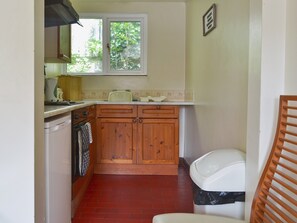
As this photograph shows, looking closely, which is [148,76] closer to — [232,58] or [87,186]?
[87,186]

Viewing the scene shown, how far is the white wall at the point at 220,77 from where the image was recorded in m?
1.83

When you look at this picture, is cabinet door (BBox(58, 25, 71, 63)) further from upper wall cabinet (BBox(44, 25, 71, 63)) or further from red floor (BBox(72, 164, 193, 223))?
red floor (BBox(72, 164, 193, 223))

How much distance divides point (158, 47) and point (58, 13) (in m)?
2.08

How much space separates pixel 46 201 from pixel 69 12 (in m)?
1.61

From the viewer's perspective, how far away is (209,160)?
1.64 meters

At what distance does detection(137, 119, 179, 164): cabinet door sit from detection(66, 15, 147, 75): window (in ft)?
3.47

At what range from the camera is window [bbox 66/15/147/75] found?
13.7 feet

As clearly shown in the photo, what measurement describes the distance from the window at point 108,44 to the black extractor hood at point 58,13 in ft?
4.85

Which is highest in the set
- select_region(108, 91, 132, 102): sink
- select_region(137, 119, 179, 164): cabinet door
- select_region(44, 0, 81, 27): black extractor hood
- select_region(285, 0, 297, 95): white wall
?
select_region(44, 0, 81, 27): black extractor hood

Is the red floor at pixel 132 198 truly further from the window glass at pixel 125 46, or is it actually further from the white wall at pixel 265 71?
the window glass at pixel 125 46

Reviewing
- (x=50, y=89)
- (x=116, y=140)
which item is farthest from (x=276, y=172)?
(x=116, y=140)

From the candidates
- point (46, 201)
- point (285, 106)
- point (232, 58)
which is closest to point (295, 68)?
point (285, 106)

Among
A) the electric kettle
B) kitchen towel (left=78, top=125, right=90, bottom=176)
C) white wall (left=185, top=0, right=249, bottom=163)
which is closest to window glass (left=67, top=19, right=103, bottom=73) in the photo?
white wall (left=185, top=0, right=249, bottom=163)

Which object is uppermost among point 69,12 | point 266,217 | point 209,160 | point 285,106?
point 69,12
